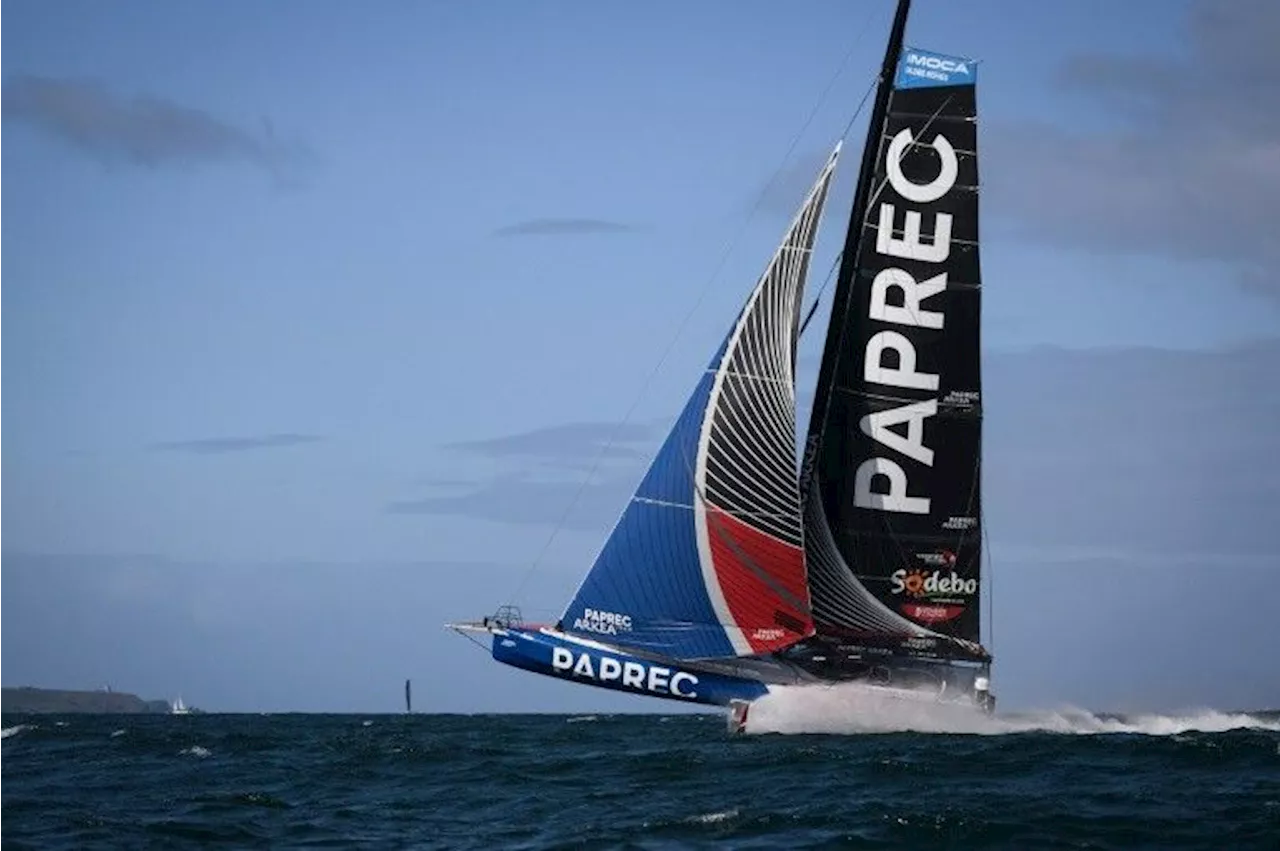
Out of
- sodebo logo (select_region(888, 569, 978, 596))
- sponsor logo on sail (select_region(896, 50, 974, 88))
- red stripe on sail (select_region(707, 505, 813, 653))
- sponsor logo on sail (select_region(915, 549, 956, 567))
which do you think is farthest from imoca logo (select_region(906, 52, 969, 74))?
sodebo logo (select_region(888, 569, 978, 596))

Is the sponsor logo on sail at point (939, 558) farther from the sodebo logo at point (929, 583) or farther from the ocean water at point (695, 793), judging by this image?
the ocean water at point (695, 793)

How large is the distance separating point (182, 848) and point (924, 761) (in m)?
15.1

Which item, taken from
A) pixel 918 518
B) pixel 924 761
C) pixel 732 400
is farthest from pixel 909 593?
pixel 924 761

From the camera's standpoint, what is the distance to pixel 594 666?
144 feet

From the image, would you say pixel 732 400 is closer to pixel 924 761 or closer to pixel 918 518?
pixel 918 518

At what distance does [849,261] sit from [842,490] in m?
5.73

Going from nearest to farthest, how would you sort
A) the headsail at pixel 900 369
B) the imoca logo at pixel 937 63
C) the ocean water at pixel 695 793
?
the ocean water at pixel 695 793 → the headsail at pixel 900 369 → the imoca logo at pixel 937 63

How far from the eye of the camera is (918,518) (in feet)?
155

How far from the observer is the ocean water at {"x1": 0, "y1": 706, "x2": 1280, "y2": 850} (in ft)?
90.6

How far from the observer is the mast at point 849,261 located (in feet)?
153

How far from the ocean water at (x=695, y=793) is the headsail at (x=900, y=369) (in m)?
4.31

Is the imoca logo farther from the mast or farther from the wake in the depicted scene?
the wake

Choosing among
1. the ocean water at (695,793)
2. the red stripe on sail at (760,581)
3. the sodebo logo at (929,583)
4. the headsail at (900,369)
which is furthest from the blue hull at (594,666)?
the sodebo logo at (929,583)

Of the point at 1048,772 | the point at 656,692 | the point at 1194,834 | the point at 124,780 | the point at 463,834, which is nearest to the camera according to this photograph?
the point at 1194,834
